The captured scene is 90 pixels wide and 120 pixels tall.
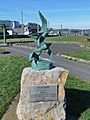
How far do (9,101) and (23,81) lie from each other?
221 cm

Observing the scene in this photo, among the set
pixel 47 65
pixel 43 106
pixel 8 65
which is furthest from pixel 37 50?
pixel 8 65

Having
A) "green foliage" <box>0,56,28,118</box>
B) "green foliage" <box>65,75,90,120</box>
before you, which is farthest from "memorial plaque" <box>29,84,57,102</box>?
"green foliage" <box>0,56,28,118</box>

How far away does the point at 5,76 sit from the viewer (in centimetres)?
1592

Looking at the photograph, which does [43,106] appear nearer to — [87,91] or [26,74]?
[26,74]

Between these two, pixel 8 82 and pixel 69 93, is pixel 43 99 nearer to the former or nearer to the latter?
pixel 69 93

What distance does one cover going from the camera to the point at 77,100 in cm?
1256

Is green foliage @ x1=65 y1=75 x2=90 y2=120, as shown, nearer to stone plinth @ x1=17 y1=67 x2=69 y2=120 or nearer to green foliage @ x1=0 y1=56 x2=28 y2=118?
stone plinth @ x1=17 y1=67 x2=69 y2=120

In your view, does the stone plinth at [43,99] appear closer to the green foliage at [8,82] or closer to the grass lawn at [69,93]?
the grass lawn at [69,93]

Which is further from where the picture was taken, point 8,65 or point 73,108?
point 8,65

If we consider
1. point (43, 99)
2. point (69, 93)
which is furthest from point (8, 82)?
point (43, 99)

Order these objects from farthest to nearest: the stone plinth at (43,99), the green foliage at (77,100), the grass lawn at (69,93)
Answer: the grass lawn at (69,93) < the green foliage at (77,100) < the stone plinth at (43,99)

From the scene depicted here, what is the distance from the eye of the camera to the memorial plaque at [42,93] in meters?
10.4

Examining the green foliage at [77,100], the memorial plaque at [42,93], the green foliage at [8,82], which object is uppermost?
the memorial plaque at [42,93]

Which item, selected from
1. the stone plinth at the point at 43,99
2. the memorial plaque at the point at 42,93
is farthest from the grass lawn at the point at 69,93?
the memorial plaque at the point at 42,93
